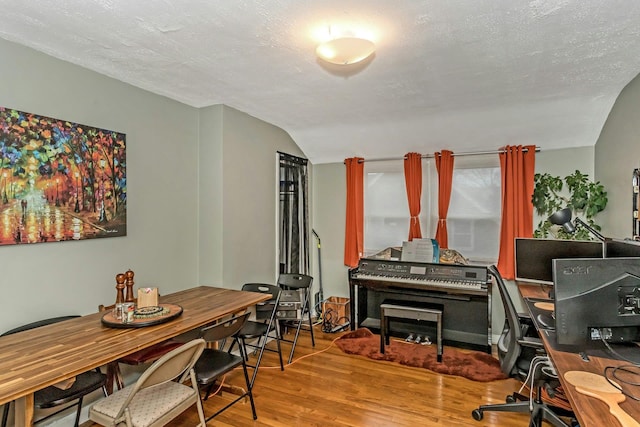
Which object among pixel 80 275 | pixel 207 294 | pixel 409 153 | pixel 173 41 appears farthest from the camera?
pixel 409 153

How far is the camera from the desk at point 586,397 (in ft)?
3.59

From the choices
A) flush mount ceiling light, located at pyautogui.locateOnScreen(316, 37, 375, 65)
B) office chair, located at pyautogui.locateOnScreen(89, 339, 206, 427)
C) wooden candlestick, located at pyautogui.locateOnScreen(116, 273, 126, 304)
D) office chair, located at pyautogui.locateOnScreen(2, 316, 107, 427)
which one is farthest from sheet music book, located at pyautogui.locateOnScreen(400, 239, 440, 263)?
office chair, located at pyautogui.locateOnScreen(2, 316, 107, 427)

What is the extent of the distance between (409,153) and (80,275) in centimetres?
342

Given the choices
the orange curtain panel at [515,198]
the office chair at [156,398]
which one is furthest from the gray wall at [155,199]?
the orange curtain panel at [515,198]

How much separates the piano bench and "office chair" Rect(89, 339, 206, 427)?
2.06 meters

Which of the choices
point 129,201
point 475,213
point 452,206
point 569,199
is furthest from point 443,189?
point 129,201

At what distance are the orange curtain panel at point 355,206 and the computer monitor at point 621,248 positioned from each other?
253 centimetres

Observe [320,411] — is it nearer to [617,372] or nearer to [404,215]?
[617,372]

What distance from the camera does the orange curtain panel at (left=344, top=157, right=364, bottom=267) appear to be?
451 centimetres

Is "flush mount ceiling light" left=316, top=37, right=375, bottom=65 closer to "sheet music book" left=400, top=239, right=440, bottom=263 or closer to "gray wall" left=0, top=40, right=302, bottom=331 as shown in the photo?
"gray wall" left=0, top=40, right=302, bottom=331

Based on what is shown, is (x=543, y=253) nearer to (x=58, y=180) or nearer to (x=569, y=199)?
(x=569, y=199)

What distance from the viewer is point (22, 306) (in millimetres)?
2119

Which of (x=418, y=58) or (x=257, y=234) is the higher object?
(x=418, y=58)

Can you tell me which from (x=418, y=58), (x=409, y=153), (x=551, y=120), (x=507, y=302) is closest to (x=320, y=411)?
(x=507, y=302)
